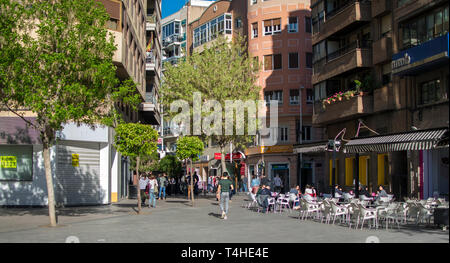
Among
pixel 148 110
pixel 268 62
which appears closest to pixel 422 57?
pixel 148 110

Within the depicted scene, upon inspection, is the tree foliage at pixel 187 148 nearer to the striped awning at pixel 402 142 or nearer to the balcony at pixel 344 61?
the striped awning at pixel 402 142

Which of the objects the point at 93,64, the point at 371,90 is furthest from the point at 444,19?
the point at 93,64

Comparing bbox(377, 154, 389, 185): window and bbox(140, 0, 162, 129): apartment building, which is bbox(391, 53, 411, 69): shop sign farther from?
bbox(140, 0, 162, 129): apartment building

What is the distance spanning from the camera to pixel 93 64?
1914 cm

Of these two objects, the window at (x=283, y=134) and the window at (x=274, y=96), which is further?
the window at (x=274, y=96)

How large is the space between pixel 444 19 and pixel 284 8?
29.9 m

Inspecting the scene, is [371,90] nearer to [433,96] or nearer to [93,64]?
[433,96]

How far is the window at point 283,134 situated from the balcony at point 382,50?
21.1 meters

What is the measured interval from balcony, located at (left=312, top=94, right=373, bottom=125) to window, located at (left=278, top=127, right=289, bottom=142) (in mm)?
12824

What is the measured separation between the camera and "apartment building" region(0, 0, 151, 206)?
92.1 ft

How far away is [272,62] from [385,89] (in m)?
23.8

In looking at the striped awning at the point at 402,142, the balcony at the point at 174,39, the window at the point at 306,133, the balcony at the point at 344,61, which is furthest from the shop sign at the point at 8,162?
the balcony at the point at 174,39

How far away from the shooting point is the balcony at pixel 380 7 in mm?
32244

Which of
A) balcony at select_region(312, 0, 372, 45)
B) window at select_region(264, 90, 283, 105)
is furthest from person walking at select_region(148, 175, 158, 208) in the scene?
window at select_region(264, 90, 283, 105)
